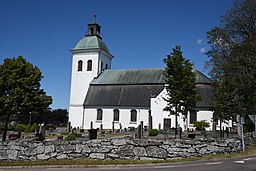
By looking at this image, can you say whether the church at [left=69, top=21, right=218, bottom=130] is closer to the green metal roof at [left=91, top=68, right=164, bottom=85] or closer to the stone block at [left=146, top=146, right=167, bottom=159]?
the green metal roof at [left=91, top=68, right=164, bottom=85]

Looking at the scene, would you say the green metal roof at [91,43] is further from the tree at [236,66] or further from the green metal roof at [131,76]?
the tree at [236,66]

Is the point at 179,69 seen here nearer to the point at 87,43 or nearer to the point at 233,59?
the point at 233,59

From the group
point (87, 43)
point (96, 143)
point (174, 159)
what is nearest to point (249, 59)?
point (174, 159)

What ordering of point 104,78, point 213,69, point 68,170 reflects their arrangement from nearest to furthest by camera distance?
point 68,170 → point 213,69 → point 104,78

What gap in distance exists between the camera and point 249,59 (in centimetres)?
2430

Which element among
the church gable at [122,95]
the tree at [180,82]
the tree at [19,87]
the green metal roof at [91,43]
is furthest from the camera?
the green metal roof at [91,43]

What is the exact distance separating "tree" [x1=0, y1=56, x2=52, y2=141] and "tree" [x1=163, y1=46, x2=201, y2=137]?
1280cm

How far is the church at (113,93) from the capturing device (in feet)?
133

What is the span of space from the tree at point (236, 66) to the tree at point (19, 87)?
1824 centimetres

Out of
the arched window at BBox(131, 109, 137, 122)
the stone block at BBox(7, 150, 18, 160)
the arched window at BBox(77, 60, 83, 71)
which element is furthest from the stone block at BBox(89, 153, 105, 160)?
the arched window at BBox(77, 60, 83, 71)

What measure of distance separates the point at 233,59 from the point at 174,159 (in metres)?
16.8

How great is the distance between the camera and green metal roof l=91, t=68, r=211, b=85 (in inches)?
1868

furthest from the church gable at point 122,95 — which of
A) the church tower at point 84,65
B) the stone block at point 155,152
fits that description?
the stone block at point 155,152

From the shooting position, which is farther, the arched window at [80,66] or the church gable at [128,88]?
the arched window at [80,66]
